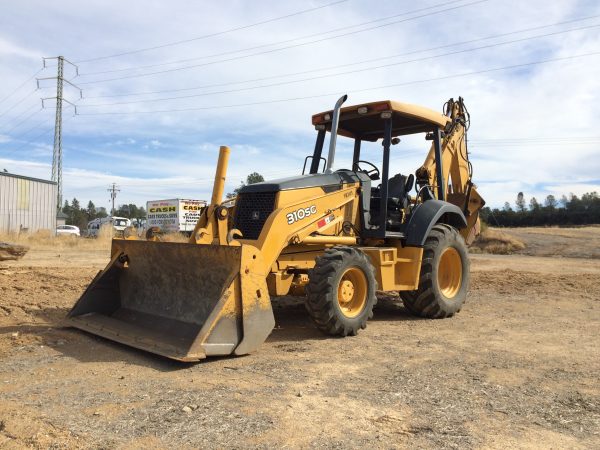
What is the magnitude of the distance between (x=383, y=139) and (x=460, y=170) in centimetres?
264

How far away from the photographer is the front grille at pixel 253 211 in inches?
245

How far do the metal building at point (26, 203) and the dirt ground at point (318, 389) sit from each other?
26042 mm

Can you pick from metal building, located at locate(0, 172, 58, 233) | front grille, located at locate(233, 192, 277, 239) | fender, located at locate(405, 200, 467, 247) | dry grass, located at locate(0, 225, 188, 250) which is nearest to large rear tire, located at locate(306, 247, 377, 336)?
front grille, located at locate(233, 192, 277, 239)

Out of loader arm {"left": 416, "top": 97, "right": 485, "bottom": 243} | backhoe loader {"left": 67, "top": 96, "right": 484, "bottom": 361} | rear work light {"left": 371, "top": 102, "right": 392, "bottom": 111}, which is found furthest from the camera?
loader arm {"left": 416, "top": 97, "right": 485, "bottom": 243}

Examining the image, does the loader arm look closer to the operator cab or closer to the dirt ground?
the operator cab

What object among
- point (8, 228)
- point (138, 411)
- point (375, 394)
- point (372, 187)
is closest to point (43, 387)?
point (138, 411)

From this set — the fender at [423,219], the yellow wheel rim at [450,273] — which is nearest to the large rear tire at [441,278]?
the yellow wheel rim at [450,273]

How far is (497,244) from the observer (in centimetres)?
2598

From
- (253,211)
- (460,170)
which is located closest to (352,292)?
(253,211)

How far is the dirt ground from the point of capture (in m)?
3.29

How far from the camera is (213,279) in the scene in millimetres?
5449

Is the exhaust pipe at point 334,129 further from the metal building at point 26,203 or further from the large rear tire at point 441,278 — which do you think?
the metal building at point 26,203

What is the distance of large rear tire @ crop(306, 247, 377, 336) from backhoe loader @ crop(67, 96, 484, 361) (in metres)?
0.01

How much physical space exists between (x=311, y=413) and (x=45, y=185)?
33640mm
